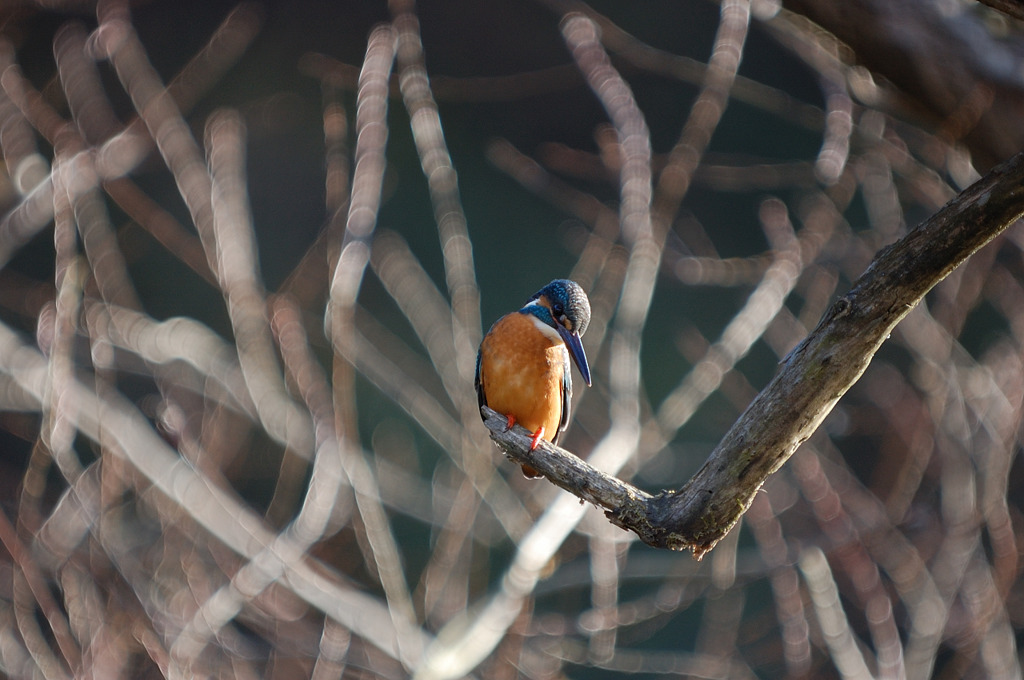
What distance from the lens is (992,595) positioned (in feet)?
8.99

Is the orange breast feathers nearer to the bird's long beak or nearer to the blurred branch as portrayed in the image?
the bird's long beak

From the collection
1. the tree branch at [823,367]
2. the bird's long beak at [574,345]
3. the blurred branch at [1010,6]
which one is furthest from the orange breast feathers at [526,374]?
the blurred branch at [1010,6]

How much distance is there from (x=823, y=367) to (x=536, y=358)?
4.41 feet

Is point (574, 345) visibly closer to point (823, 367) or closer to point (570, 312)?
point (570, 312)

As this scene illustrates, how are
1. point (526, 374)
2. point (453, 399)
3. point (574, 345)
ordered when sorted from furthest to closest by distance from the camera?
point (453, 399) → point (526, 374) → point (574, 345)

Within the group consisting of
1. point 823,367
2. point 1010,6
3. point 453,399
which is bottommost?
point 823,367

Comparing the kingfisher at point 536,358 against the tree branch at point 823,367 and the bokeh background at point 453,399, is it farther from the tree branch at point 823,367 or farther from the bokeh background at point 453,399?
the tree branch at point 823,367

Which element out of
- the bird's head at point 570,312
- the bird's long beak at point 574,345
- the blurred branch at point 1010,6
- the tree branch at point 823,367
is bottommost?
the tree branch at point 823,367

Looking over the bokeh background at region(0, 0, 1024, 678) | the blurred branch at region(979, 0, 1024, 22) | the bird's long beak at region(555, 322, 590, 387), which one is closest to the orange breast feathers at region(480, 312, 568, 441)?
the bird's long beak at region(555, 322, 590, 387)

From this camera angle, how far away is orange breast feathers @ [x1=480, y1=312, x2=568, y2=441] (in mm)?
2531

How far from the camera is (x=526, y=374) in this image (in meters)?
→ 2.53

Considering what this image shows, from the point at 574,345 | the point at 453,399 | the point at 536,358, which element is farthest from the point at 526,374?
the point at 453,399

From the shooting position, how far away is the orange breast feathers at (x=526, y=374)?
2.53 metres

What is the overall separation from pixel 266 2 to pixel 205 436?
3.85 meters
